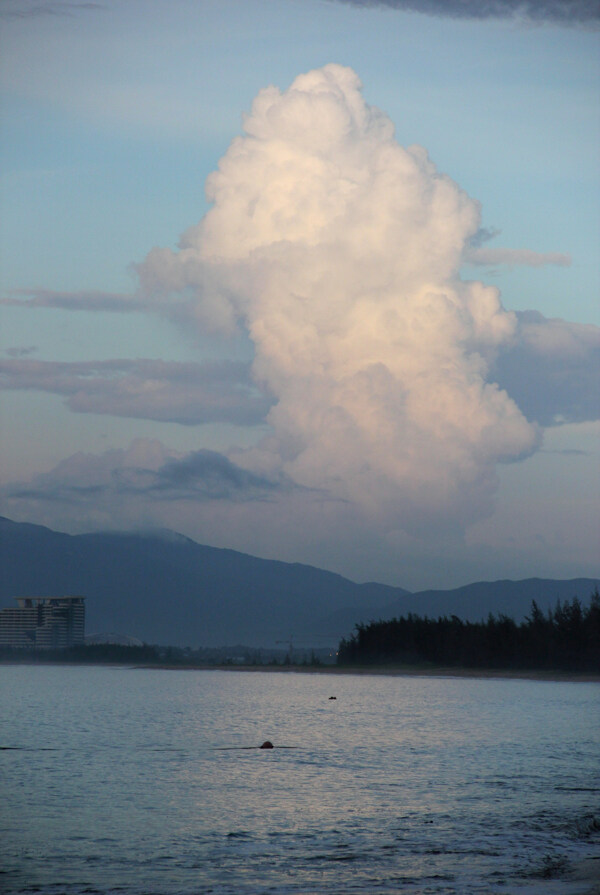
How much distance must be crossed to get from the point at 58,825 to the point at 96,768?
23782mm

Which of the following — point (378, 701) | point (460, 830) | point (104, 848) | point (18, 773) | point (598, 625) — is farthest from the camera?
point (598, 625)

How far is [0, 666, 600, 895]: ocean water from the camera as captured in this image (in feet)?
103

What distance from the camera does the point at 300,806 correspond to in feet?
Result: 157

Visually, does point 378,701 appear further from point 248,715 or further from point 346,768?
point 346,768

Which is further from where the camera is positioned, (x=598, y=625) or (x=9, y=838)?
(x=598, y=625)

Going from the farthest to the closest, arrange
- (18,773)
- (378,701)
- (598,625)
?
(598,625), (378,701), (18,773)

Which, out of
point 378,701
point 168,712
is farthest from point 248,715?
point 378,701

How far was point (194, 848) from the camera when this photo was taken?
37.3 metres

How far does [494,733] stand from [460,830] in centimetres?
5249

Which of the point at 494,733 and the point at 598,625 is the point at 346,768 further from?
the point at 598,625

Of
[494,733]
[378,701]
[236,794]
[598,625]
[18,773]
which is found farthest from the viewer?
[598,625]

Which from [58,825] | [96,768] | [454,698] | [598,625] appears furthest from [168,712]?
[598,625]

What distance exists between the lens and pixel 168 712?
125 metres

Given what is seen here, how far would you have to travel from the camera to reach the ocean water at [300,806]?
3150 centimetres
